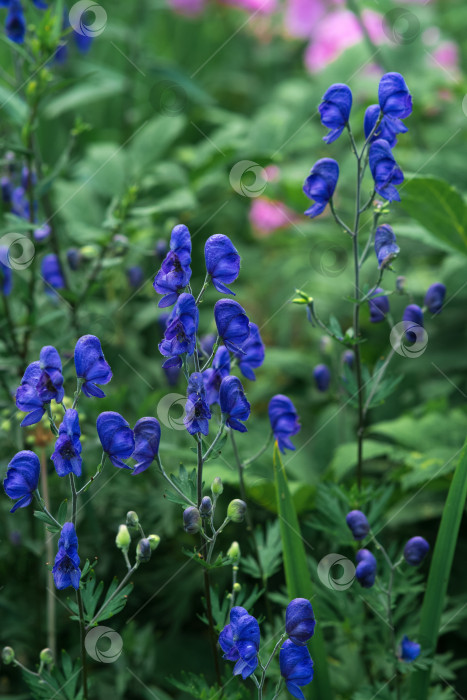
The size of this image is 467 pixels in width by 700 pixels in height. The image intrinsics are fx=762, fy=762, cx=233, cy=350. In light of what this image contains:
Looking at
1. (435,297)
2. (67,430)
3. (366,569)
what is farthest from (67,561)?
(435,297)

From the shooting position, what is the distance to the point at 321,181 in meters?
1.56

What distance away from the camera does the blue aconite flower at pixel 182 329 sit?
1239 mm

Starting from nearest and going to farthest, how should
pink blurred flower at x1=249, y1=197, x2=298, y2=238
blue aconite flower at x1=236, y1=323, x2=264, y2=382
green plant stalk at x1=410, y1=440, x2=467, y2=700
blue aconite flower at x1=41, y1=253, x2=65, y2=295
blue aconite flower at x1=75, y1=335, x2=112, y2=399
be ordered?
blue aconite flower at x1=75, y1=335, x2=112, y2=399 → green plant stalk at x1=410, y1=440, x2=467, y2=700 → blue aconite flower at x1=236, y1=323, x2=264, y2=382 → blue aconite flower at x1=41, y1=253, x2=65, y2=295 → pink blurred flower at x1=249, y1=197, x2=298, y2=238

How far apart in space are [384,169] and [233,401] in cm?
55

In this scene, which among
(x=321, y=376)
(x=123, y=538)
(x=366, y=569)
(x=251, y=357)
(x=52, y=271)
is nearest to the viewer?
(x=123, y=538)

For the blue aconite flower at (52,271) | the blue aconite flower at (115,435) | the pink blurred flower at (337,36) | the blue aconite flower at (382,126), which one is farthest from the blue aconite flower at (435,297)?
the pink blurred flower at (337,36)

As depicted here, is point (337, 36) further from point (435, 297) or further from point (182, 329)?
point (182, 329)

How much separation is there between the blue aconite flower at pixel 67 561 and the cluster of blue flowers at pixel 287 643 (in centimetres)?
27

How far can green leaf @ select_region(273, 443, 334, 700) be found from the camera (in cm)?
149

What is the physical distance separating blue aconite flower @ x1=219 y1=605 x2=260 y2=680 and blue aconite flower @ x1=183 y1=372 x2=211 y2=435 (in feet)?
0.99

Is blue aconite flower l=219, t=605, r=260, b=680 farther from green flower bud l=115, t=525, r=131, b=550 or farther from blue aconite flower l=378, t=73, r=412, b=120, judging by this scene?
blue aconite flower l=378, t=73, r=412, b=120

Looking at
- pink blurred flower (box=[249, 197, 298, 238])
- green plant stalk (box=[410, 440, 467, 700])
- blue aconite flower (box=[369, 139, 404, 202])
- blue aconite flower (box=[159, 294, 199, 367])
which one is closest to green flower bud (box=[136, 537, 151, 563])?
blue aconite flower (box=[159, 294, 199, 367])

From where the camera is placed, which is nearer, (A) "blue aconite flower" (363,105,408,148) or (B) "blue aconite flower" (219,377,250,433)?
(B) "blue aconite flower" (219,377,250,433)

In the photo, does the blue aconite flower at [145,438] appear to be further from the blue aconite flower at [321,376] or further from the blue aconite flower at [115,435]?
the blue aconite flower at [321,376]
